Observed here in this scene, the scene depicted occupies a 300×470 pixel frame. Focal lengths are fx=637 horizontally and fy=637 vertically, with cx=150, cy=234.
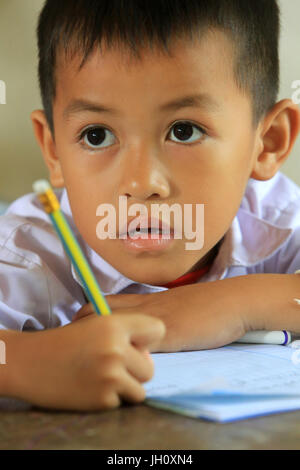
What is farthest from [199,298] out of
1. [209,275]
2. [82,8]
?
[82,8]

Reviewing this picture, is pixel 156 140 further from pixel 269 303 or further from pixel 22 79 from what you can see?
pixel 22 79

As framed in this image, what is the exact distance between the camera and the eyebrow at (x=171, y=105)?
2.28 ft

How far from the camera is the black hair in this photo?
689 millimetres

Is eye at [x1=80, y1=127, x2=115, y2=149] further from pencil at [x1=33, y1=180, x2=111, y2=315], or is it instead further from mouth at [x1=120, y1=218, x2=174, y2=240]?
pencil at [x1=33, y1=180, x2=111, y2=315]

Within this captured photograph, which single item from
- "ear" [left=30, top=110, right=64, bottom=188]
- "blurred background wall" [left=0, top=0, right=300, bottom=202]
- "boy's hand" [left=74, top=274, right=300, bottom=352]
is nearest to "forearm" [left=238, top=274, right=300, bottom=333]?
"boy's hand" [left=74, top=274, right=300, bottom=352]

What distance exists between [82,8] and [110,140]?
6.2 inches

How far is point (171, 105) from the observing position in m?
0.69

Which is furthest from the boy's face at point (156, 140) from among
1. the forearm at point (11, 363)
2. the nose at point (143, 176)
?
the forearm at point (11, 363)

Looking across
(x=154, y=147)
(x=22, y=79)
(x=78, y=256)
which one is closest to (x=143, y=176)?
(x=154, y=147)

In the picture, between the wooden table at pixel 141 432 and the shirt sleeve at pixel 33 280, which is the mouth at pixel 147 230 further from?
the wooden table at pixel 141 432

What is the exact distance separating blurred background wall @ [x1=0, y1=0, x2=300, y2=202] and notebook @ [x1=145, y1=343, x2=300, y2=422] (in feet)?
2.39

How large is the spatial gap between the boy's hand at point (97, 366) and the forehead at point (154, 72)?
305mm
